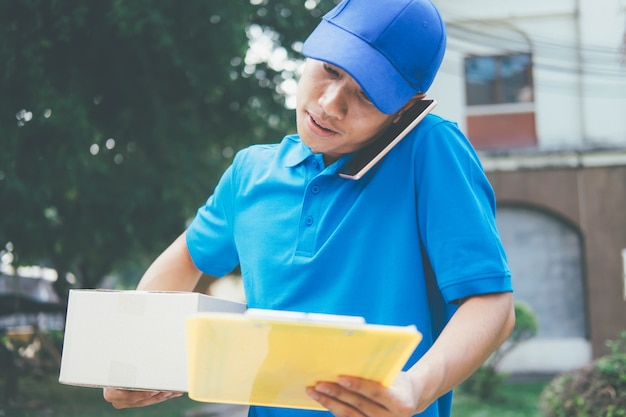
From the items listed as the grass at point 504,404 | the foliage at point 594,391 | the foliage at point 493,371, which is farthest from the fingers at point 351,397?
the foliage at point 493,371

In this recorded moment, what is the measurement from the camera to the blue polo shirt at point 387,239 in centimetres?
125

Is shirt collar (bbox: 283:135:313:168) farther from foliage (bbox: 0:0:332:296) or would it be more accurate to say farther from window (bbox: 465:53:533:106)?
window (bbox: 465:53:533:106)

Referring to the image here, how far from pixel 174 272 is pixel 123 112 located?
758 cm

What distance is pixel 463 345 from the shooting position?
1.19 metres

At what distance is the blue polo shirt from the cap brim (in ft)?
0.27

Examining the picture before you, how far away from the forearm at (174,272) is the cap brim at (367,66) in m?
0.62

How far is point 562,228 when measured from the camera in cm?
1348

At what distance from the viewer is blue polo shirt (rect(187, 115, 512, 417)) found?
1255 mm

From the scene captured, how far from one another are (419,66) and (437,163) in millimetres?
180

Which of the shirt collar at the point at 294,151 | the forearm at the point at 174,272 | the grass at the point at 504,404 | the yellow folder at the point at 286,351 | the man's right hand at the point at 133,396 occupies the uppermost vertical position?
the shirt collar at the point at 294,151

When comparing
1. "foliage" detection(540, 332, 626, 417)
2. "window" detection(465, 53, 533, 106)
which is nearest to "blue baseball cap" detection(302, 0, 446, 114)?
"foliage" detection(540, 332, 626, 417)

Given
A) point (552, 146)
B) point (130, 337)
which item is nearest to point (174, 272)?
point (130, 337)

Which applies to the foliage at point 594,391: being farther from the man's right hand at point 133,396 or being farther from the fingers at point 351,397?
the fingers at point 351,397

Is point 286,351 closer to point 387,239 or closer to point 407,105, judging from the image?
point 387,239
